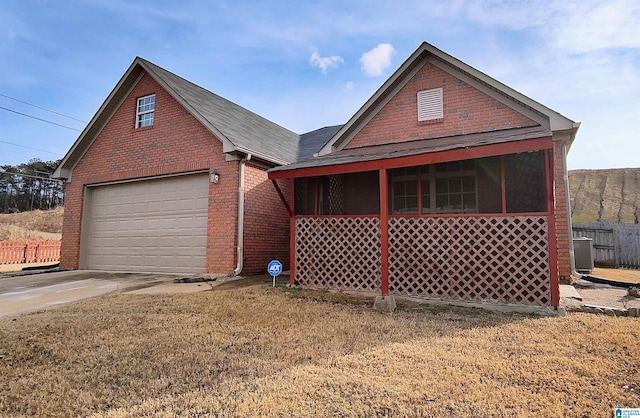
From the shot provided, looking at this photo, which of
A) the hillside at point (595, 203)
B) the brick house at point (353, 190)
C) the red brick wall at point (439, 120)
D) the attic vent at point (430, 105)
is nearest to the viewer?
the brick house at point (353, 190)

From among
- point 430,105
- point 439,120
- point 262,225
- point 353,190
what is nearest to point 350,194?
point 353,190

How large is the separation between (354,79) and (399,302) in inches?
316

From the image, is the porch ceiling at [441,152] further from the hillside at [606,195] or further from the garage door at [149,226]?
the hillside at [606,195]

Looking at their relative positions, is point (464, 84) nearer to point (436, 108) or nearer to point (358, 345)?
Result: point (436, 108)

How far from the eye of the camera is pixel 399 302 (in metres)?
6.53

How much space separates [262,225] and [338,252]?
12.3ft

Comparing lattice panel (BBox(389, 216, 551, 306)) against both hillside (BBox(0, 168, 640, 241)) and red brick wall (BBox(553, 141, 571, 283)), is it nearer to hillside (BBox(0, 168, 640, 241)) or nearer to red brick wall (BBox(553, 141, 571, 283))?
red brick wall (BBox(553, 141, 571, 283))

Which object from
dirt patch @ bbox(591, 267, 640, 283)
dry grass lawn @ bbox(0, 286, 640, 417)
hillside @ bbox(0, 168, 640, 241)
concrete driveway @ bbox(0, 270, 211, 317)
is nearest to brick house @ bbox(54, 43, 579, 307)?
concrete driveway @ bbox(0, 270, 211, 317)

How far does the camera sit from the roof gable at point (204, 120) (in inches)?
405

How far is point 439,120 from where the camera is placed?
9797mm

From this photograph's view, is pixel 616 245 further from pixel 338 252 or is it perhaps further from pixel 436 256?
pixel 338 252

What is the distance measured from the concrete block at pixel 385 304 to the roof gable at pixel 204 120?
18.7ft

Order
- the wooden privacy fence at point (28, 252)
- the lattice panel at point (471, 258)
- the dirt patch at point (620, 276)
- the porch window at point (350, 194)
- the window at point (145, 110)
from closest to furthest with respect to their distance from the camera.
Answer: the lattice panel at point (471, 258)
the dirt patch at point (620, 276)
the porch window at point (350, 194)
the window at point (145, 110)
the wooden privacy fence at point (28, 252)

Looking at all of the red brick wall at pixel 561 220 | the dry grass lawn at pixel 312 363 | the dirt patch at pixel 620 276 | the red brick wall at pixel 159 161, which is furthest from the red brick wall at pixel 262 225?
the dirt patch at pixel 620 276
